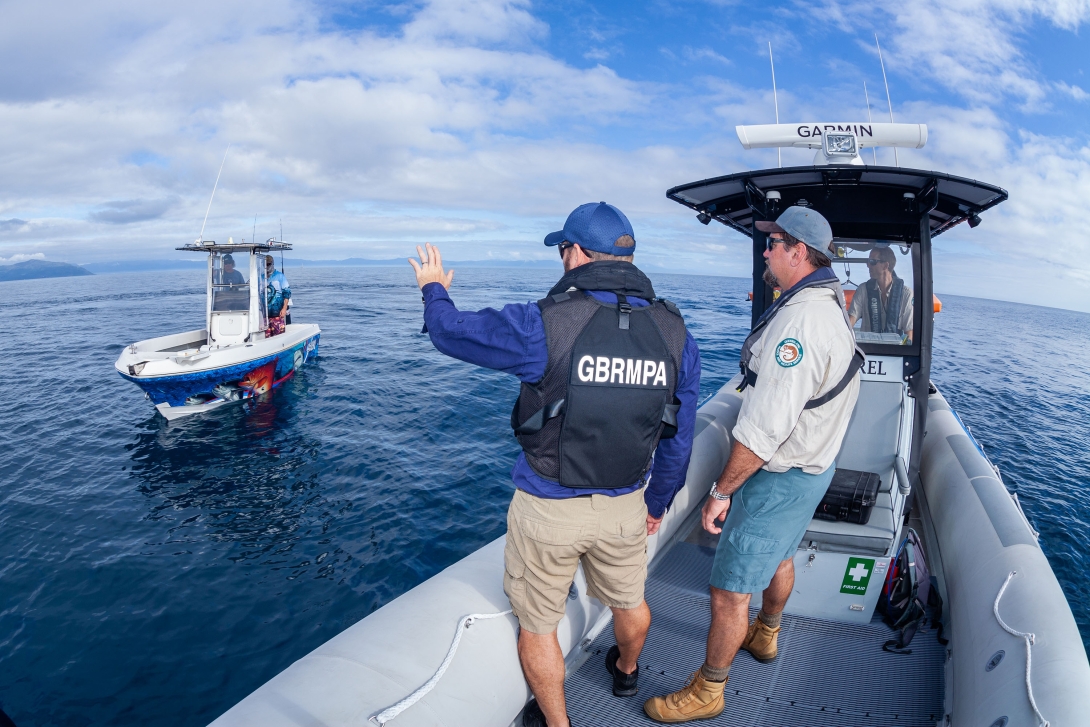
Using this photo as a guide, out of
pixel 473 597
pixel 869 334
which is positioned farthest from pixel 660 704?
pixel 869 334

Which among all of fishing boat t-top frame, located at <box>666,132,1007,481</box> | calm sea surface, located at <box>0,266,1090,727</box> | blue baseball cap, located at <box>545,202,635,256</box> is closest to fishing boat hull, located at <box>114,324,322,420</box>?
calm sea surface, located at <box>0,266,1090,727</box>

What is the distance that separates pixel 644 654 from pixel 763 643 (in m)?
0.62

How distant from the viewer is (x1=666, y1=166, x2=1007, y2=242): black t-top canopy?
139 inches

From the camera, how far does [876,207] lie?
155 inches

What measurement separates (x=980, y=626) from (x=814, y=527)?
0.84 m

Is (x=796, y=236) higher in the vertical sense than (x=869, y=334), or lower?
higher

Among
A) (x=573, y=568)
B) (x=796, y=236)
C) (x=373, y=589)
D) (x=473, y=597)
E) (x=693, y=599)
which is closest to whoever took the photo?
(x=573, y=568)

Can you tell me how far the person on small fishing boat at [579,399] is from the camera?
1.87 metres

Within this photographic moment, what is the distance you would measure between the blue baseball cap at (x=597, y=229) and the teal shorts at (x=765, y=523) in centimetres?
117

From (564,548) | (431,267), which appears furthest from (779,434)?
(431,267)

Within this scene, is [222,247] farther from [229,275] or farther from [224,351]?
[224,351]

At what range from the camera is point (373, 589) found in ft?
17.6

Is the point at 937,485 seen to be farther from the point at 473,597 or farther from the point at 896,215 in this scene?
the point at 473,597

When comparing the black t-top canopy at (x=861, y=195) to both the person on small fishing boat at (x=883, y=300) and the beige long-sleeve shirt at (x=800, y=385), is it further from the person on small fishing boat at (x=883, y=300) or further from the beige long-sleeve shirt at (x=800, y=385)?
the beige long-sleeve shirt at (x=800, y=385)
